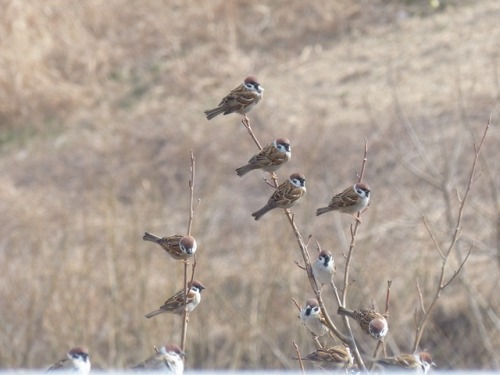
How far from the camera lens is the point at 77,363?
5.04m

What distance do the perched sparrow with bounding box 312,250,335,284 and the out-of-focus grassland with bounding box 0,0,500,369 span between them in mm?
1397

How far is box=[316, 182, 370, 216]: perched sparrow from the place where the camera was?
5469mm

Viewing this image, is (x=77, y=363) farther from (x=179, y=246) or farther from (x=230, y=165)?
(x=230, y=165)

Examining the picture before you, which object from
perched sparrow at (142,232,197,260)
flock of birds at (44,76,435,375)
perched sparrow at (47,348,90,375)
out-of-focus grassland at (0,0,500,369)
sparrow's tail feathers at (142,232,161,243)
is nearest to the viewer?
flock of birds at (44,76,435,375)

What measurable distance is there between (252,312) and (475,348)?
1.86 meters

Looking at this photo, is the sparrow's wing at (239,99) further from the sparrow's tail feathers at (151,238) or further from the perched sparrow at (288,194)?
the sparrow's tail feathers at (151,238)

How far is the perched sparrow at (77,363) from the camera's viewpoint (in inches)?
197

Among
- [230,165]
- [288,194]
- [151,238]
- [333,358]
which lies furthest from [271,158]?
[230,165]

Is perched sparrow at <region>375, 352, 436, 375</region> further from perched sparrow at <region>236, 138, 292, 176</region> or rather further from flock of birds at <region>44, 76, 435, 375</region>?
perched sparrow at <region>236, 138, 292, 176</region>

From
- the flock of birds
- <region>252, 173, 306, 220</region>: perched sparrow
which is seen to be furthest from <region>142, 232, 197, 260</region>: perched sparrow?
<region>252, 173, 306, 220</region>: perched sparrow

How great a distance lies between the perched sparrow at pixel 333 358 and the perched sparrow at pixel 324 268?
578 mm

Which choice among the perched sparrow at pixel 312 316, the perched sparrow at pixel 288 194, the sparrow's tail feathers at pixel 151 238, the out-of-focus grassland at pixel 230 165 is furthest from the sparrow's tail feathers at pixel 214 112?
the out-of-focus grassland at pixel 230 165

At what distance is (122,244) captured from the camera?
10484 millimetres

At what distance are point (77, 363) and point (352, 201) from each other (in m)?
1.38
